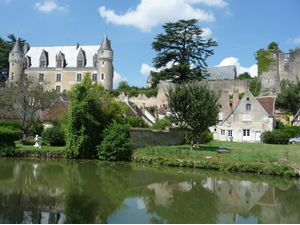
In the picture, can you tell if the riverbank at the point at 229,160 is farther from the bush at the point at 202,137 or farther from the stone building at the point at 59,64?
the stone building at the point at 59,64

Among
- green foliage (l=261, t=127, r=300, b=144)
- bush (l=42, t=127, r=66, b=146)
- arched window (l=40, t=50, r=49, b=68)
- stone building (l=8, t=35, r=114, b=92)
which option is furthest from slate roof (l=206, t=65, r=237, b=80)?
bush (l=42, t=127, r=66, b=146)

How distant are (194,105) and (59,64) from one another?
4360cm

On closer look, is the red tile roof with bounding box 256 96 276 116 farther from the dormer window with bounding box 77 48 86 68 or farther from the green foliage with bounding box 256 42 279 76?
the dormer window with bounding box 77 48 86 68

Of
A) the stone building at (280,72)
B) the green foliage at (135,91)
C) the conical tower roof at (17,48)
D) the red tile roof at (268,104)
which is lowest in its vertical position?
the red tile roof at (268,104)

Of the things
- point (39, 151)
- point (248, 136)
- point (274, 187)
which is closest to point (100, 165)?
point (39, 151)

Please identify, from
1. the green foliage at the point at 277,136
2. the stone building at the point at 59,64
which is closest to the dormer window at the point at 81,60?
the stone building at the point at 59,64

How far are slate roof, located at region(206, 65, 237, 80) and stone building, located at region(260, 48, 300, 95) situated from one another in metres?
11.3

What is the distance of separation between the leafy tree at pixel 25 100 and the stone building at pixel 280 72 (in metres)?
27.4

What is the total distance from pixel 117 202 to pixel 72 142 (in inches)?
540

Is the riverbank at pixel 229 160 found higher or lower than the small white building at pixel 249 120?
lower

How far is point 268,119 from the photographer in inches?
1480

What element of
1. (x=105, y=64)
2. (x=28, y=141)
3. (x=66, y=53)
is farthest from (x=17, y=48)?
(x=28, y=141)

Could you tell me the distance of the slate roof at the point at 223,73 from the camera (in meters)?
62.2

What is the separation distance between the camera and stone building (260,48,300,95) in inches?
1955
